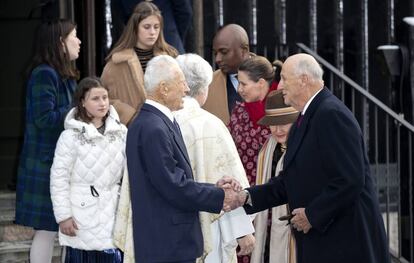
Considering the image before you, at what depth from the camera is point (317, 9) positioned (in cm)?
948

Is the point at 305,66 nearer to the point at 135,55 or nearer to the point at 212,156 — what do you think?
the point at 212,156

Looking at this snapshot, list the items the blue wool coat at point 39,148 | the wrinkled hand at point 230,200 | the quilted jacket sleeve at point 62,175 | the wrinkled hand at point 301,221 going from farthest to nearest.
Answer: the blue wool coat at point 39,148
the quilted jacket sleeve at point 62,175
the wrinkled hand at point 230,200
the wrinkled hand at point 301,221

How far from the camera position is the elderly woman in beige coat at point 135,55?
693 cm

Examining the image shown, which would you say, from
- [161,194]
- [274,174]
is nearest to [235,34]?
[274,174]

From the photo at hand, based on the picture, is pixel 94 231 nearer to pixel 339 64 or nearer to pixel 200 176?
pixel 200 176

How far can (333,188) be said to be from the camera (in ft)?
16.8

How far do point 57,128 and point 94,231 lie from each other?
0.71m

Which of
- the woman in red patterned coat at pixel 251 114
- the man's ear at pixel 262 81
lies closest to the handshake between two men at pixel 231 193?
the woman in red patterned coat at pixel 251 114

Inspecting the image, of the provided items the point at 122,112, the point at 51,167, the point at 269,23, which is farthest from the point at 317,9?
the point at 51,167

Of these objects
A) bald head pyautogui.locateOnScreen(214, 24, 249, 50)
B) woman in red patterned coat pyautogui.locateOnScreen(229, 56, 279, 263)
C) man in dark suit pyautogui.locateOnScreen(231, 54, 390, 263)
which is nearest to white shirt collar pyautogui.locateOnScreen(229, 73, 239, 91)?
bald head pyautogui.locateOnScreen(214, 24, 249, 50)

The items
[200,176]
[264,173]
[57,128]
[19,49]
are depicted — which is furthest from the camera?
[19,49]

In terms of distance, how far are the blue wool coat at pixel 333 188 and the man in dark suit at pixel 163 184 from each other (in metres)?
0.41

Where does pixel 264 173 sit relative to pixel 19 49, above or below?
below

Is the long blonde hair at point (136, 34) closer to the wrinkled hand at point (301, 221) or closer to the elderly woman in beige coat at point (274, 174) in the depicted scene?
the elderly woman in beige coat at point (274, 174)
